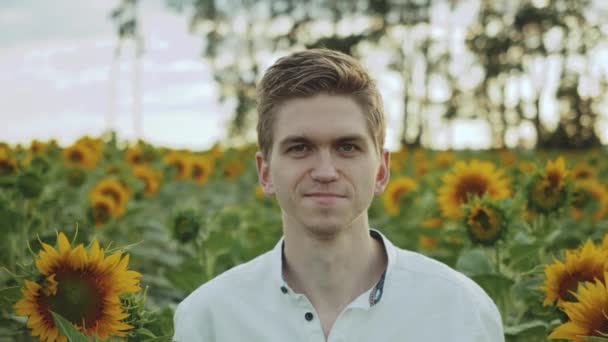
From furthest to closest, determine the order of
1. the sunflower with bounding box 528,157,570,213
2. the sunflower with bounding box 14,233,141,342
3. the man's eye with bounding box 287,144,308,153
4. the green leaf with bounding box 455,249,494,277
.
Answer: the sunflower with bounding box 528,157,570,213
the green leaf with bounding box 455,249,494,277
the man's eye with bounding box 287,144,308,153
the sunflower with bounding box 14,233,141,342

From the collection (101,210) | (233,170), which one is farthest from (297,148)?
(233,170)

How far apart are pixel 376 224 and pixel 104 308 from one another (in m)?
3.50

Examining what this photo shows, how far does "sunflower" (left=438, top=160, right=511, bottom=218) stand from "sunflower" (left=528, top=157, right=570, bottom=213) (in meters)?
0.62

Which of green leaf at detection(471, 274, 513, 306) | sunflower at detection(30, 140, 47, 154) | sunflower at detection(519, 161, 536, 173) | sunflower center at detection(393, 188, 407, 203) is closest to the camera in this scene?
green leaf at detection(471, 274, 513, 306)

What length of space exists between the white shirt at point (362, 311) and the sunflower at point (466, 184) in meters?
1.89

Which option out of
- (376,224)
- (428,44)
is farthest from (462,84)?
(376,224)

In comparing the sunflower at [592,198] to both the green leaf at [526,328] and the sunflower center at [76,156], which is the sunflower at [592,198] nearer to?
the green leaf at [526,328]

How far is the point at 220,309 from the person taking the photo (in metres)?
2.25

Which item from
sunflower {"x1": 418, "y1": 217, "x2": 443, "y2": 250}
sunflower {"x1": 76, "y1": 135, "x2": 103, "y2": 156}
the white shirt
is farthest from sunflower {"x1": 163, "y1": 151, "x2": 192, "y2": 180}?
the white shirt

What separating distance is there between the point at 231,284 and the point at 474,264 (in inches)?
43.6

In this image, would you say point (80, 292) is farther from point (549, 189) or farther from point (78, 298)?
point (549, 189)

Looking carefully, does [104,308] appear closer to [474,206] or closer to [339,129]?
[339,129]

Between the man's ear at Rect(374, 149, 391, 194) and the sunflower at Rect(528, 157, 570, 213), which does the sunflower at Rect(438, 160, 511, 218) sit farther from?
the man's ear at Rect(374, 149, 391, 194)

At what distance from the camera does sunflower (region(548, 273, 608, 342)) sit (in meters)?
1.96
